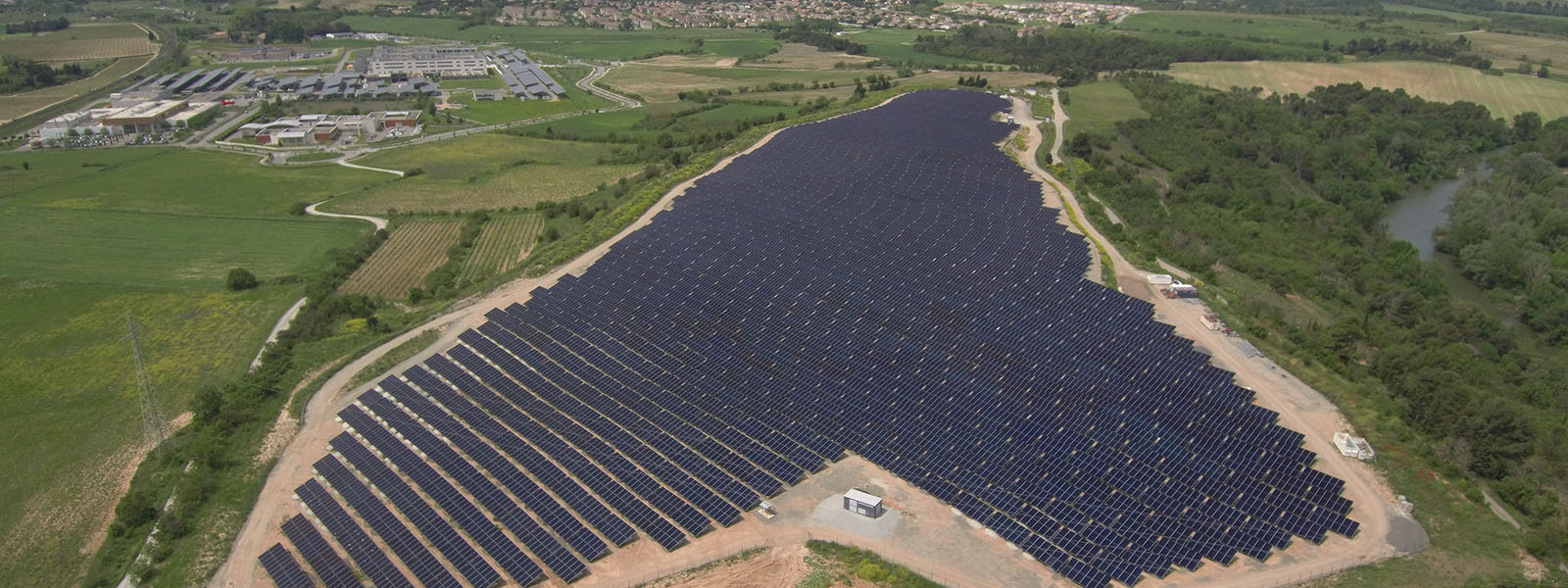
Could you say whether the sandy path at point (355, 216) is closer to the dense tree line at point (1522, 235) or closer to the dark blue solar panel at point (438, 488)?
the dark blue solar panel at point (438, 488)

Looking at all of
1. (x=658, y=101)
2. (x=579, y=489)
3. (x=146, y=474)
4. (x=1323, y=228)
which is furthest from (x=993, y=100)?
(x=146, y=474)

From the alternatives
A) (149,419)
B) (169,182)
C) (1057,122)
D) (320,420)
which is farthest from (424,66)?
(320,420)

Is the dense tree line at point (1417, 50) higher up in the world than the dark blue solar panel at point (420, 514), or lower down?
higher up

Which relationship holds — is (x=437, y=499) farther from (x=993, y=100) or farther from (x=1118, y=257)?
(x=993, y=100)

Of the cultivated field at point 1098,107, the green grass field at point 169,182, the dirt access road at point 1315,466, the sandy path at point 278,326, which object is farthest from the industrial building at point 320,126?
the dirt access road at point 1315,466

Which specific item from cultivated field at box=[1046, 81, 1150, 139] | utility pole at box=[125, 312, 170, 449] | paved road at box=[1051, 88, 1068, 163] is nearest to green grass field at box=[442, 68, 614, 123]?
paved road at box=[1051, 88, 1068, 163]

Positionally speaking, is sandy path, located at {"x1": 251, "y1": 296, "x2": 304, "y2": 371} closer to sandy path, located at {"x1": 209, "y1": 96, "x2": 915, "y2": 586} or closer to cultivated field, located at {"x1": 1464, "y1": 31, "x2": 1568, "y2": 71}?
sandy path, located at {"x1": 209, "y1": 96, "x2": 915, "y2": 586}

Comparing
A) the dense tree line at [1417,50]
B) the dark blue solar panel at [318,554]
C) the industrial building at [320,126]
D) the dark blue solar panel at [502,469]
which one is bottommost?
the dark blue solar panel at [318,554]
